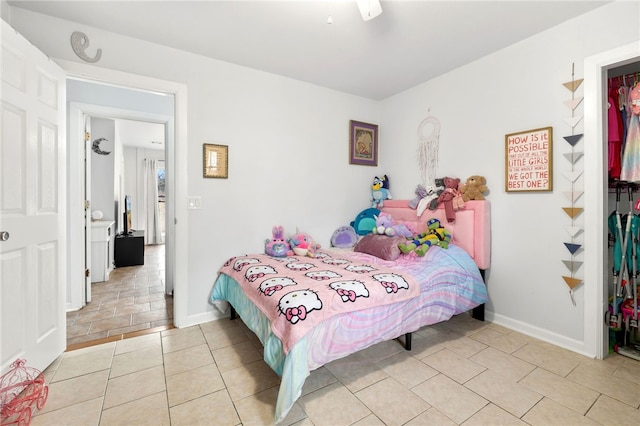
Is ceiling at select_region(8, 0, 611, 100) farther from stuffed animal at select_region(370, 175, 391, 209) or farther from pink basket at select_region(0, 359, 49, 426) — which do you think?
pink basket at select_region(0, 359, 49, 426)

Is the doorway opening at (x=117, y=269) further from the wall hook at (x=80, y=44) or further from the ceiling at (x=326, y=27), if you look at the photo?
the ceiling at (x=326, y=27)

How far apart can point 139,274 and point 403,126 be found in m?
4.44

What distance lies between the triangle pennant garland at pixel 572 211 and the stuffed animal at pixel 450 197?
82 centimetres

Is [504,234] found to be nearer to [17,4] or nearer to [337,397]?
[337,397]

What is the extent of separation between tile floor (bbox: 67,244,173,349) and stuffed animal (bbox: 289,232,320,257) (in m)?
1.38

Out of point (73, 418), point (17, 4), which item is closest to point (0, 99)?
point (17, 4)

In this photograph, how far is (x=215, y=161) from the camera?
9.00 feet

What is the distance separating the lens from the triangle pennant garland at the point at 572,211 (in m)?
2.15

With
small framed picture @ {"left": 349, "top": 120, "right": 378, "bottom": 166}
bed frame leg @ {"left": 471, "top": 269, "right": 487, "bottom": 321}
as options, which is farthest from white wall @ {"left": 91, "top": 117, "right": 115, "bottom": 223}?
bed frame leg @ {"left": 471, "top": 269, "right": 487, "bottom": 321}

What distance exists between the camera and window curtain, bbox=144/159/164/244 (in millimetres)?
7508

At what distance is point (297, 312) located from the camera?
5.23 ft

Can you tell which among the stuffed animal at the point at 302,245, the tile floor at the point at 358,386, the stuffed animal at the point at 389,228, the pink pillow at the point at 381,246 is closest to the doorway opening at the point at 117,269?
the tile floor at the point at 358,386

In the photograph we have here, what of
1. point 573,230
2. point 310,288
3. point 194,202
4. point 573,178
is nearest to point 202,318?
point 194,202

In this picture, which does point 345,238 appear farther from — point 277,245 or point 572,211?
point 572,211
